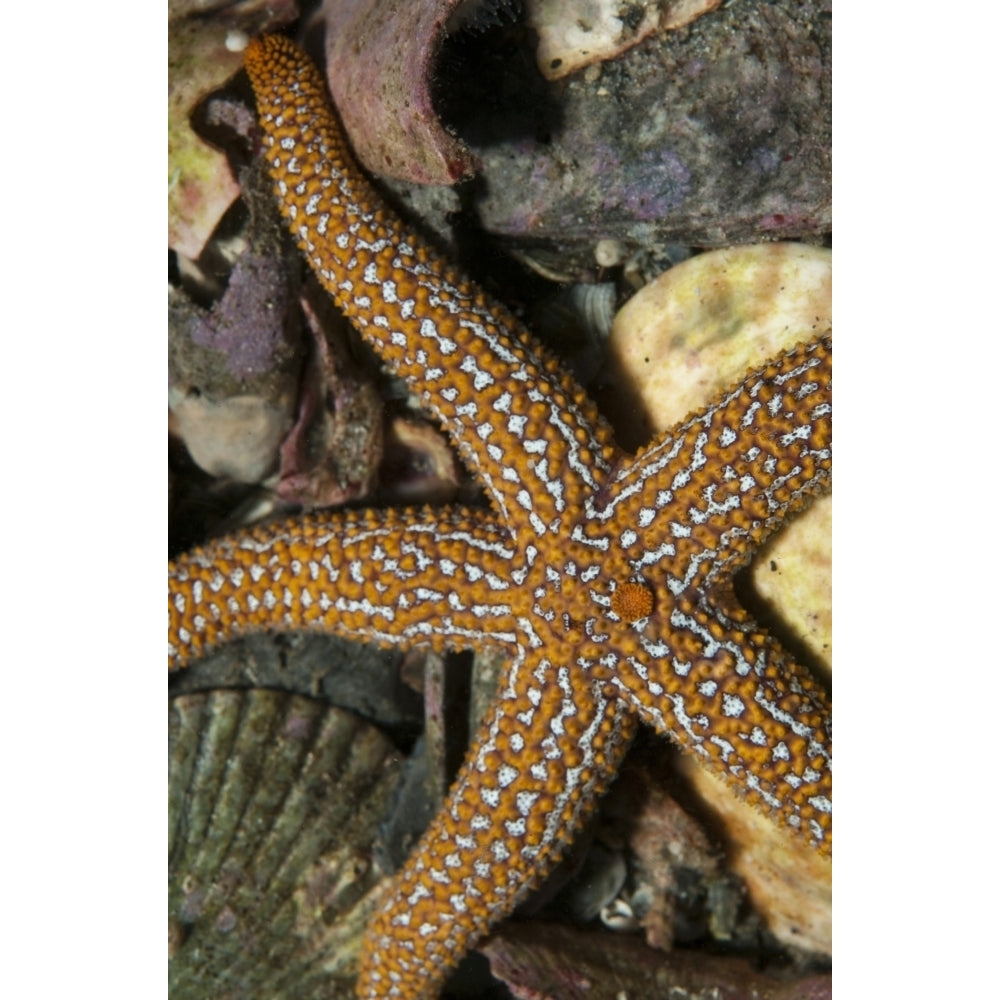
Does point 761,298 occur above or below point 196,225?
below

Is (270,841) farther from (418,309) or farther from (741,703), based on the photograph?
(418,309)

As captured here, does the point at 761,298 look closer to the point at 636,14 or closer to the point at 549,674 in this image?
the point at 636,14

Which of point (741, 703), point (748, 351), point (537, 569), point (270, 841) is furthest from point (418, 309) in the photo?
point (270, 841)

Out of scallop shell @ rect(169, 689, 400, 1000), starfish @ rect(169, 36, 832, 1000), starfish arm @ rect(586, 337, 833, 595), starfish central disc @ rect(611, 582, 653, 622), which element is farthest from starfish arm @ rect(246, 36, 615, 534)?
scallop shell @ rect(169, 689, 400, 1000)

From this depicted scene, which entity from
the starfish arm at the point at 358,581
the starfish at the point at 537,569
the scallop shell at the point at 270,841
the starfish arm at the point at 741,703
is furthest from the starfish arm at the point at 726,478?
the scallop shell at the point at 270,841

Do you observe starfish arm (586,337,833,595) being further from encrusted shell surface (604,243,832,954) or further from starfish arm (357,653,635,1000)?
starfish arm (357,653,635,1000)

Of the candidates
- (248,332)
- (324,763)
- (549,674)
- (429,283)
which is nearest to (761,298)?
(429,283)
